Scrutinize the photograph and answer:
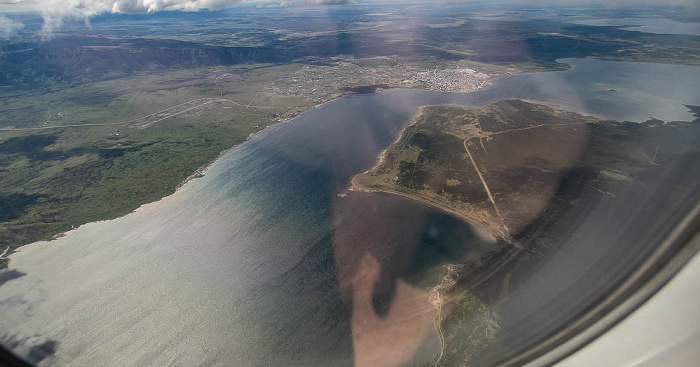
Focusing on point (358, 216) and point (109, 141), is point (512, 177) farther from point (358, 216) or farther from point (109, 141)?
point (109, 141)

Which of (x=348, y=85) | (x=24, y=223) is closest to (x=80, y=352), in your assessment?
(x=24, y=223)

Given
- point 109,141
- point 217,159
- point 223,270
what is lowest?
point 217,159

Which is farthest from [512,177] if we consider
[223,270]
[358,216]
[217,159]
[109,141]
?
[109,141]

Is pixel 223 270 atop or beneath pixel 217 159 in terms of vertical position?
atop

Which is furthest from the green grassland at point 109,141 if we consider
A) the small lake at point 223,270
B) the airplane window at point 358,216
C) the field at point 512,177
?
the field at point 512,177

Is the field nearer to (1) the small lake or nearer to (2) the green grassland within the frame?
(1) the small lake

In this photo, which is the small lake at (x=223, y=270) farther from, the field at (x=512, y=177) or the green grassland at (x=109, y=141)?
the green grassland at (x=109, y=141)

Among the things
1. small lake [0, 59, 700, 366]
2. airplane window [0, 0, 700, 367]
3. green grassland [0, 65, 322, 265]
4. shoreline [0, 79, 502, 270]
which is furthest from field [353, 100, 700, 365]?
green grassland [0, 65, 322, 265]

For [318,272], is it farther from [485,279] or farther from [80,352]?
[80,352]
